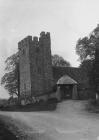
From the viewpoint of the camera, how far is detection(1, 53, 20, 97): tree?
6512 centimetres

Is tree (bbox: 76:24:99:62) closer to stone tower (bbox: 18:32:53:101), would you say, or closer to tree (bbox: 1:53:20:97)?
stone tower (bbox: 18:32:53:101)

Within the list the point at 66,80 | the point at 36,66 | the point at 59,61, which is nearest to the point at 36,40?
the point at 36,66

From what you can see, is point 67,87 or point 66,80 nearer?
point 66,80

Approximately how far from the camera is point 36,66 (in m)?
54.8

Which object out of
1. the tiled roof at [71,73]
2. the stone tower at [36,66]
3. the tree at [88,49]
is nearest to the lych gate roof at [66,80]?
the tiled roof at [71,73]

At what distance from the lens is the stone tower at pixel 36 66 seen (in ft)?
176

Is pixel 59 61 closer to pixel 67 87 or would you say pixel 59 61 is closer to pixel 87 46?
pixel 67 87

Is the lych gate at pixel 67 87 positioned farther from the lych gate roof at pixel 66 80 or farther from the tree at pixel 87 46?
the tree at pixel 87 46

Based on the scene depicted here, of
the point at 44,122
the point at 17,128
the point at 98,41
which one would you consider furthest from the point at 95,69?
the point at 17,128

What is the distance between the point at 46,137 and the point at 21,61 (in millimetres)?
40391

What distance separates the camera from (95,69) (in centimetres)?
4153

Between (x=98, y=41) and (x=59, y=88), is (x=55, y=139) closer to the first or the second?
(x=98, y=41)

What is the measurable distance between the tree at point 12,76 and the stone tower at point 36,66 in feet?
27.2

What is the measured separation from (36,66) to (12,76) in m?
13.4
